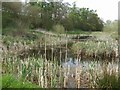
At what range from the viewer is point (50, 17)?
7559 mm

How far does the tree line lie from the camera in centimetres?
720

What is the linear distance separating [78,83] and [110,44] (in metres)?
2.85

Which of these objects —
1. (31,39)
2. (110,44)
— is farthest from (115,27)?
(31,39)

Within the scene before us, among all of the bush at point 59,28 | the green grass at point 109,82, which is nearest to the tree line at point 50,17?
the bush at point 59,28

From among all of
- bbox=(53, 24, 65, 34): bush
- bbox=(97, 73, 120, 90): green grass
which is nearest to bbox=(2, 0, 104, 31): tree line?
bbox=(53, 24, 65, 34): bush

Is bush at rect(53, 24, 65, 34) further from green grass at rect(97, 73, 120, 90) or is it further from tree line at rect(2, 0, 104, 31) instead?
green grass at rect(97, 73, 120, 90)

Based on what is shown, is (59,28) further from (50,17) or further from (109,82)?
(109,82)

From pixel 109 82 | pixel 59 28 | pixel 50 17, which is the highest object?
pixel 50 17

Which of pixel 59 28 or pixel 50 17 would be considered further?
pixel 50 17

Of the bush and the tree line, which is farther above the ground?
the tree line

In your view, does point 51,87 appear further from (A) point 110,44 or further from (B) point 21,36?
(B) point 21,36

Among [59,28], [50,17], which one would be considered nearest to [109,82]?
[59,28]

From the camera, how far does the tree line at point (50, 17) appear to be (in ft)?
23.6

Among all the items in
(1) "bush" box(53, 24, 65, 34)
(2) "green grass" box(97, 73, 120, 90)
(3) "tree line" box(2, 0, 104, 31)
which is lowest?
(2) "green grass" box(97, 73, 120, 90)
